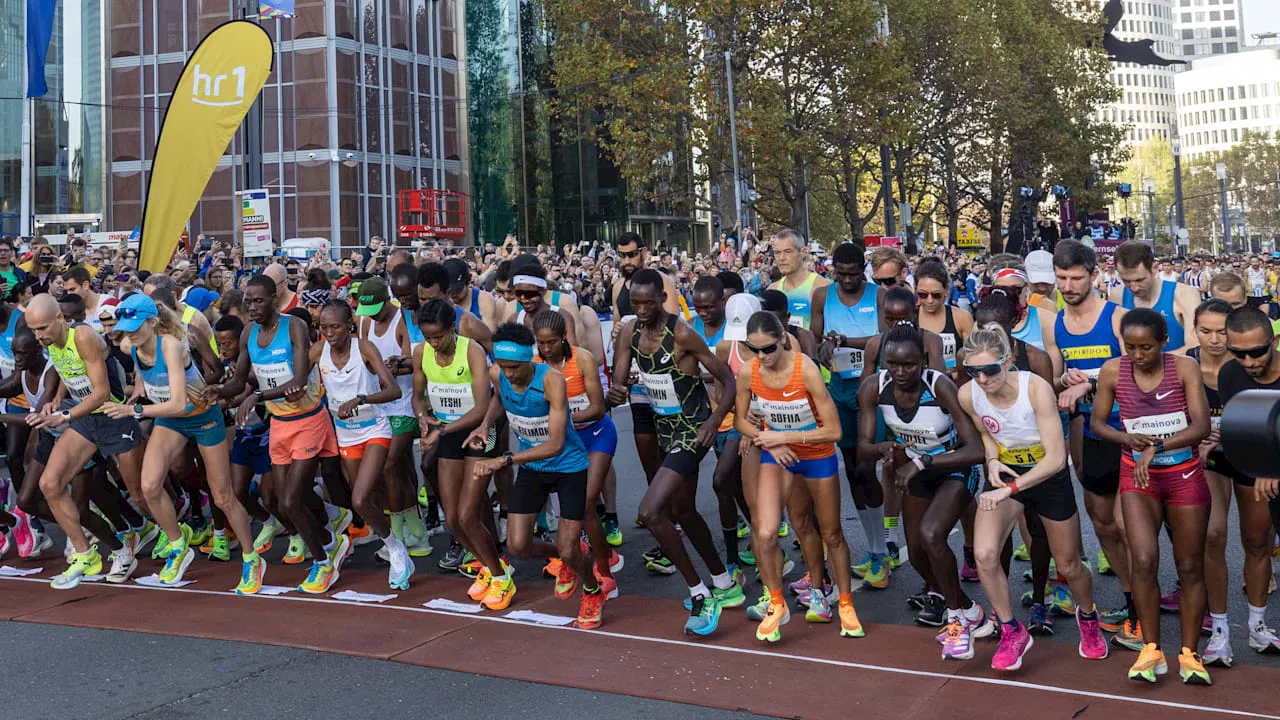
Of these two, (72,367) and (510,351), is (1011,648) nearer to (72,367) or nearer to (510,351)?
(510,351)

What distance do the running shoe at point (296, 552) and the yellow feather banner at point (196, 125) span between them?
424 cm

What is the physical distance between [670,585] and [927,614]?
6.10ft

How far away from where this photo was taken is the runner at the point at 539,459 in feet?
24.3

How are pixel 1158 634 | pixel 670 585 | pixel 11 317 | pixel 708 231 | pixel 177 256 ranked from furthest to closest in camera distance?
pixel 708 231, pixel 177 256, pixel 11 317, pixel 670 585, pixel 1158 634

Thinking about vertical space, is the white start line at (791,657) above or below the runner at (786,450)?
below

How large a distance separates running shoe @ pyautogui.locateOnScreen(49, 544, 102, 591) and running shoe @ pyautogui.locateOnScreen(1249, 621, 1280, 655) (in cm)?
729

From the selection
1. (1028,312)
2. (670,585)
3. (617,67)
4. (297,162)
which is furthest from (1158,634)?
(297,162)

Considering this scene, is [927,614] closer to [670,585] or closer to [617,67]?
[670,585]

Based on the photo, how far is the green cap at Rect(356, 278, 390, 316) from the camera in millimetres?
8906

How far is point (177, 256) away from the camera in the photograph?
16.5m

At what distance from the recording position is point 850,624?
7164mm

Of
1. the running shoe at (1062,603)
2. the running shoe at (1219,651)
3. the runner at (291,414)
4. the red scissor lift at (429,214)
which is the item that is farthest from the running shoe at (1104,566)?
the red scissor lift at (429,214)

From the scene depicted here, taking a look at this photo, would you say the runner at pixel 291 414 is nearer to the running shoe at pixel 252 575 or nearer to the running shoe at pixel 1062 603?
the running shoe at pixel 252 575

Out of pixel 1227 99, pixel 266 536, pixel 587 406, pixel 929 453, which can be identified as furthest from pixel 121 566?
pixel 1227 99
